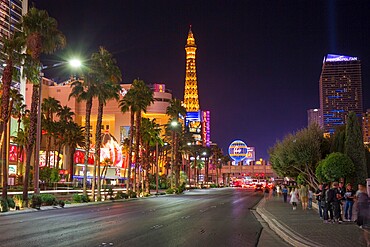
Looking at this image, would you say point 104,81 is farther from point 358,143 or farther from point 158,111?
point 158,111

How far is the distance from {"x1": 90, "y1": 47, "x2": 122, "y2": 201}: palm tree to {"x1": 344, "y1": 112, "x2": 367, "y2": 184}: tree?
23.2 m

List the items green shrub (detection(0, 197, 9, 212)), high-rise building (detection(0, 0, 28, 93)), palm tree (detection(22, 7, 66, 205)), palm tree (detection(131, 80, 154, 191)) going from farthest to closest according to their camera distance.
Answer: high-rise building (detection(0, 0, 28, 93)) < palm tree (detection(131, 80, 154, 191)) < palm tree (detection(22, 7, 66, 205)) < green shrub (detection(0, 197, 9, 212))

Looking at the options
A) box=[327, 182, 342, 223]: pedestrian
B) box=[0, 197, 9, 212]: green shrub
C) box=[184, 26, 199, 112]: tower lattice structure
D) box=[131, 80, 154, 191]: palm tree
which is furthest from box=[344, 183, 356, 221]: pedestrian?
box=[184, 26, 199, 112]: tower lattice structure

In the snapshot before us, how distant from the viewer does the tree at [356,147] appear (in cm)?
2917

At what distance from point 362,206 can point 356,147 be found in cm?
1486

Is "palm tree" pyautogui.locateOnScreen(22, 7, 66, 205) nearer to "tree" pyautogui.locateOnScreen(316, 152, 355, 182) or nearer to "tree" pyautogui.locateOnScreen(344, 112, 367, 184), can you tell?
"tree" pyautogui.locateOnScreen(316, 152, 355, 182)

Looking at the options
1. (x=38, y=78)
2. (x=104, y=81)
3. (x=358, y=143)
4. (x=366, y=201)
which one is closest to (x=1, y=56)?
(x=38, y=78)

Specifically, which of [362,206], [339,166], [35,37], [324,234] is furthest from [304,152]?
[324,234]

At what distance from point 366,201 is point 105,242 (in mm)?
8265

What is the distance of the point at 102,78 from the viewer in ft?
146

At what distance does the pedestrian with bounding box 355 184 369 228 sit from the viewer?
15.2 meters

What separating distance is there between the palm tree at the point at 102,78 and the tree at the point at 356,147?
23177 mm

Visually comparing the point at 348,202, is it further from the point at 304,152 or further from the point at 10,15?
the point at 10,15

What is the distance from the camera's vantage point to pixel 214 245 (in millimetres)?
13430
